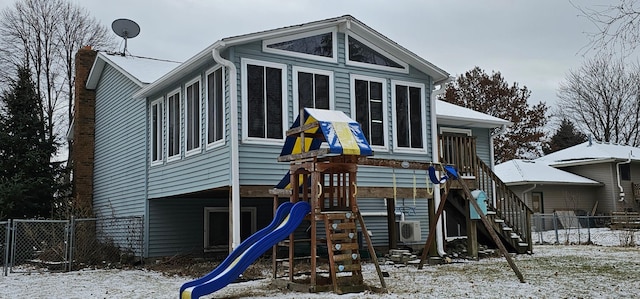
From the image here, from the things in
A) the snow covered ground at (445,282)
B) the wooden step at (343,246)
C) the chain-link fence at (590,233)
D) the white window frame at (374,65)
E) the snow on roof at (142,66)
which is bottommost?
the snow covered ground at (445,282)

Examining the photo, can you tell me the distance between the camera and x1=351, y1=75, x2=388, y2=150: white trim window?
13.1 meters

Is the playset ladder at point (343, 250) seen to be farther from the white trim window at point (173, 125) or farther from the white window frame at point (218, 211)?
the white window frame at point (218, 211)

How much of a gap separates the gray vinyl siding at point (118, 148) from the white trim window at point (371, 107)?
19.7ft

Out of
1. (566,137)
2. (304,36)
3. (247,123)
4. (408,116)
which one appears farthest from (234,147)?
(566,137)

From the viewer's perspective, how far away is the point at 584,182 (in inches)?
1156

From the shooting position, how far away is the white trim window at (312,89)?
40.5 ft

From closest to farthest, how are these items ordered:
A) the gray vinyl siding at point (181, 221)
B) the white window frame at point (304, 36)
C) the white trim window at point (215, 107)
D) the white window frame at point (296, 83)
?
the white trim window at point (215, 107) < the white window frame at point (304, 36) < the white window frame at point (296, 83) < the gray vinyl siding at point (181, 221)

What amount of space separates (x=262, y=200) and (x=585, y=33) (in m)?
11.1

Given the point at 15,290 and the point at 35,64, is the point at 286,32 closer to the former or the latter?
the point at 15,290

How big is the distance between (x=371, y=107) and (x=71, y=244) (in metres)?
7.82

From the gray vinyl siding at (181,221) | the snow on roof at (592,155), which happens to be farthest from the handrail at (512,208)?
the snow on roof at (592,155)

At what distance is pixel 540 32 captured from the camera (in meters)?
7.98

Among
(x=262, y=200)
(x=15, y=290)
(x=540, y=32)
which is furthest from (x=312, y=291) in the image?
(x=262, y=200)

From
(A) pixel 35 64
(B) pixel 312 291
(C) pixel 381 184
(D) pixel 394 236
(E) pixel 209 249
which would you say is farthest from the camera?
(A) pixel 35 64
